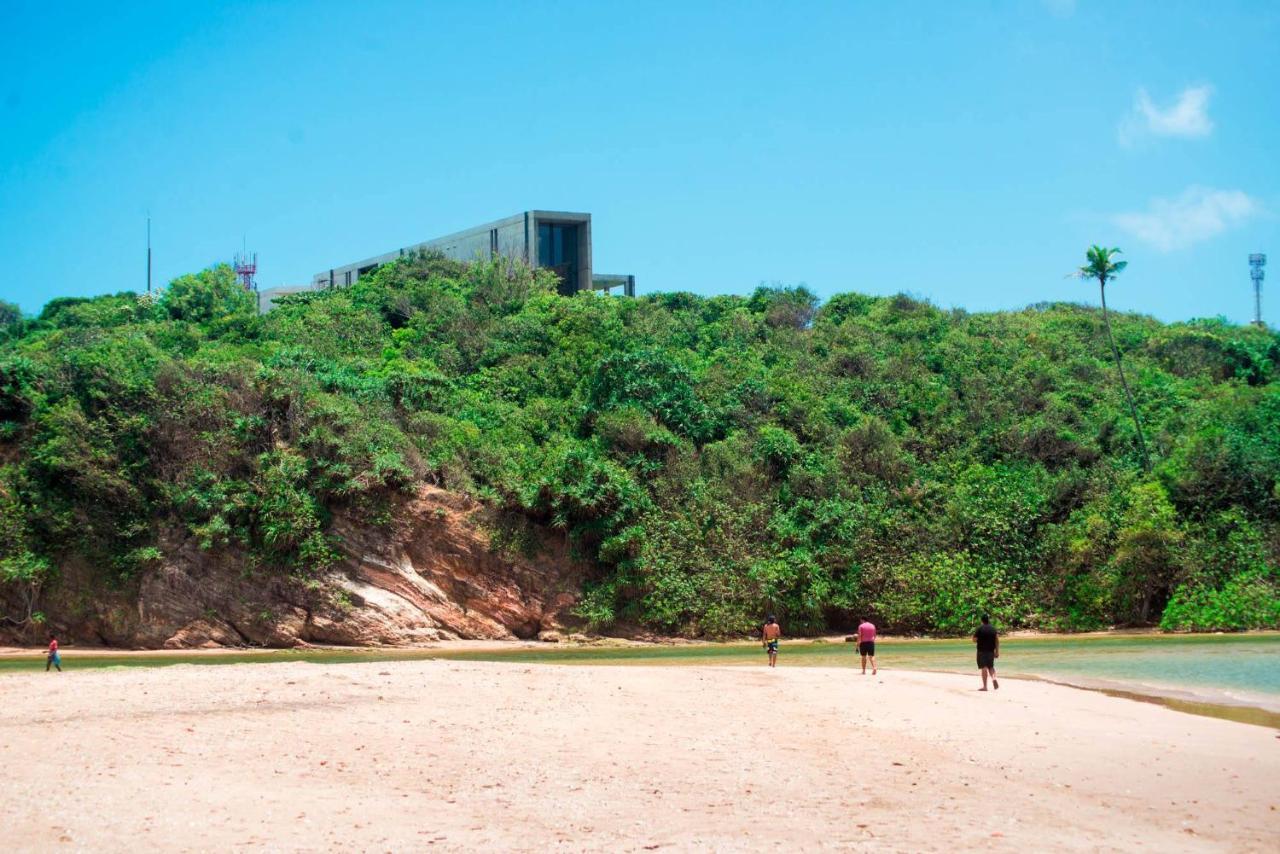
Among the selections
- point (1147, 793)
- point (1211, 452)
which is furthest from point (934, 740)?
point (1211, 452)

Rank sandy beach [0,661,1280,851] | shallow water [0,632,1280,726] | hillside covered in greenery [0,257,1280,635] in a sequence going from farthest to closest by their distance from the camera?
hillside covered in greenery [0,257,1280,635] < shallow water [0,632,1280,726] < sandy beach [0,661,1280,851]

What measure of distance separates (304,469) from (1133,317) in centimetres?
4968

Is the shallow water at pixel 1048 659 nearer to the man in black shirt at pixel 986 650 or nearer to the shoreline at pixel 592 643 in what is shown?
the shoreline at pixel 592 643

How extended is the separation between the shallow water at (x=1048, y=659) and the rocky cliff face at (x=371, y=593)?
1316 mm

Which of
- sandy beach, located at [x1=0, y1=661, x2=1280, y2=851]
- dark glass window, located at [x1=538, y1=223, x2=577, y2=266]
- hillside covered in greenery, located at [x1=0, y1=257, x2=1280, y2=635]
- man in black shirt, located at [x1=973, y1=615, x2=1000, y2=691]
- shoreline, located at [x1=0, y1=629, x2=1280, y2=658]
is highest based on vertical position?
Result: dark glass window, located at [x1=538, y1=223, x2=577, y2=266]

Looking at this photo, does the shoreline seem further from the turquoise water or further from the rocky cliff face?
the rocky cliff face

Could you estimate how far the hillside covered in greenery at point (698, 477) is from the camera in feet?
112

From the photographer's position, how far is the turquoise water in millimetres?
21844

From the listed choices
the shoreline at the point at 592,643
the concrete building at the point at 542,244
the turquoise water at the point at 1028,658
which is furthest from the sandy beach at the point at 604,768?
Answer: the concrete building at the point at 542,244

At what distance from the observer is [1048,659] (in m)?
26.9

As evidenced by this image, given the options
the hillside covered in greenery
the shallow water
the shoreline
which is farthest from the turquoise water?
the hillside covered in greenery

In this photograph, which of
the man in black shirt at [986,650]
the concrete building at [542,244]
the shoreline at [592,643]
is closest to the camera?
the man in black shirt at [986,650]

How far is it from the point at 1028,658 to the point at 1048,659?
534mm

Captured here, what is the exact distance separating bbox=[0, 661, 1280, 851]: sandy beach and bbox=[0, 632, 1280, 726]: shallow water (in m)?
2.91
